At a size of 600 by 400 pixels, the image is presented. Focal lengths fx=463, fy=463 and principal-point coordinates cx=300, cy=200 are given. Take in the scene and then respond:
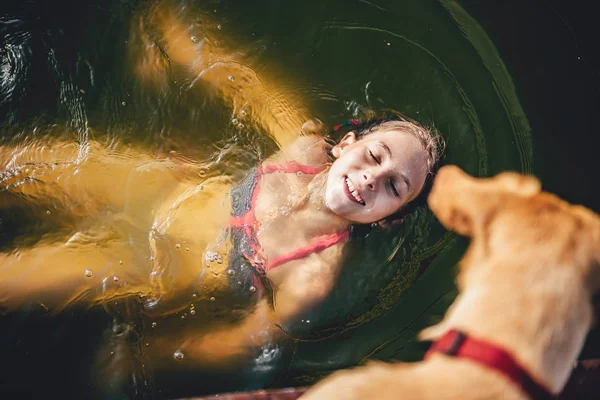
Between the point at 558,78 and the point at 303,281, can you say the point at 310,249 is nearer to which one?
the point at 303,281

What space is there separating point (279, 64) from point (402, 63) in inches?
22.9

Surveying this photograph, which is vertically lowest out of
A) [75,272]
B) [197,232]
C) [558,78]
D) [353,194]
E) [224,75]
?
[75,272]

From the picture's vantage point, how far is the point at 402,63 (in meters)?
2.19

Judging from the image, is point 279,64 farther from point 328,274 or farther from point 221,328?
point 221,328

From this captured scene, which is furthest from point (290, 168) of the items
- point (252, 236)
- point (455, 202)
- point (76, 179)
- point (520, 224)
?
point (520, 224)

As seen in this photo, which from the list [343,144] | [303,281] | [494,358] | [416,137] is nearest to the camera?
[494,358]

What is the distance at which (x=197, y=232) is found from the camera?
169 centimetres

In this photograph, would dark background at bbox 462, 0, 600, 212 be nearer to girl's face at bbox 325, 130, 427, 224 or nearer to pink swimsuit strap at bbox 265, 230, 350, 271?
girl's face at bbox 325, 130, 427, 224

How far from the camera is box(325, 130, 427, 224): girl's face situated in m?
1.54

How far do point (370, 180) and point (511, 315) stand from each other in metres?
0.86

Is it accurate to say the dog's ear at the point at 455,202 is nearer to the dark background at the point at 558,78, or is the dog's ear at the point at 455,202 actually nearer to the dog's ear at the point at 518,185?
the dog's ear at the point at 518,185

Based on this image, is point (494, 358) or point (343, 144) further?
point (343, 144)

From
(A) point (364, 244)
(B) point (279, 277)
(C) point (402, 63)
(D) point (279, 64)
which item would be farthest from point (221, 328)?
(C) point (402, 63)

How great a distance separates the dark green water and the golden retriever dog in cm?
100
